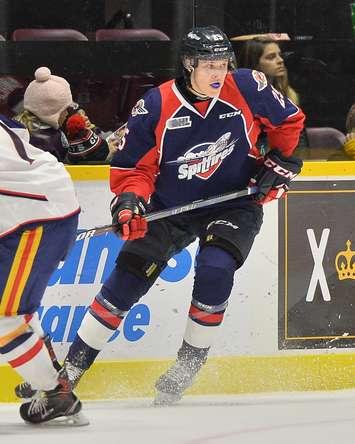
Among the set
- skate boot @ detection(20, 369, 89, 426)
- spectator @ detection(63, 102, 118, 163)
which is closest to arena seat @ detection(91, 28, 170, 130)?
spectator @ detection(63, 102, 118, 163)

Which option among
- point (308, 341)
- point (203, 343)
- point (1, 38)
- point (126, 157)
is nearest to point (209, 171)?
point (126, 157)

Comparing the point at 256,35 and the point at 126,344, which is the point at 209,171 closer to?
the point at 126,344

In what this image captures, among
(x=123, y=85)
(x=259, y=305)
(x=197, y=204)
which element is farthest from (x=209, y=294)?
(x=123, y=85)

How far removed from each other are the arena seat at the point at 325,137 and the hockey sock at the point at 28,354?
1588 millimetres

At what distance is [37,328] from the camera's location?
343 centimetres

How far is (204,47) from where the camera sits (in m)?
3.73

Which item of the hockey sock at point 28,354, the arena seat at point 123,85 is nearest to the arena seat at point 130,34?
the arena seat at point 123,85

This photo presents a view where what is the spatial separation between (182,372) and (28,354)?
0.71 metres

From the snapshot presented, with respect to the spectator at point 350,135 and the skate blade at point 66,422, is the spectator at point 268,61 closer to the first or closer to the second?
the spectator at point 350,135

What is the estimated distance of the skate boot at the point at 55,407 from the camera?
343cm

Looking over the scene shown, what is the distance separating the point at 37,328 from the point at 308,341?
1.21 meters

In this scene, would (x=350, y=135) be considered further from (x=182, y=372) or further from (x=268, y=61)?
(x=182, y=372)

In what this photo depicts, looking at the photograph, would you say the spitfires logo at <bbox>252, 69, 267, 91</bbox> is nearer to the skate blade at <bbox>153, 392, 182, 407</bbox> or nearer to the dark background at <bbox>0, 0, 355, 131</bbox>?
the dark background at <bbox>0, 0, 355, 131</bbox>

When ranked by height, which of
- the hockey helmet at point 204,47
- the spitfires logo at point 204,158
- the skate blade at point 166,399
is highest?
the hockey helmet at point 204,47
